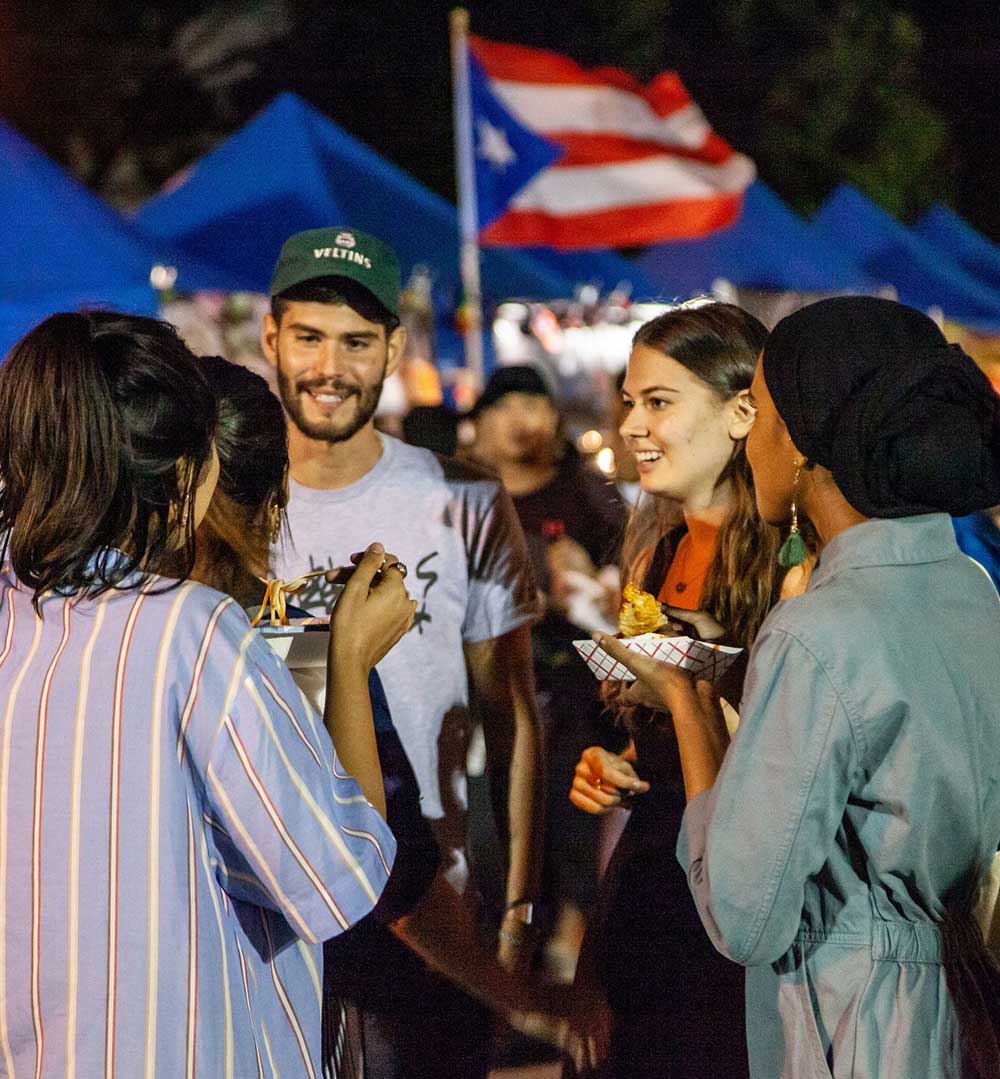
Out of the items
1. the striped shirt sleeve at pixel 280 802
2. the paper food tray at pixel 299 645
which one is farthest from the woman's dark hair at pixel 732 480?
the striped shirt sleeve at pixel 280 802

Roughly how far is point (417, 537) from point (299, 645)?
925 millimetres

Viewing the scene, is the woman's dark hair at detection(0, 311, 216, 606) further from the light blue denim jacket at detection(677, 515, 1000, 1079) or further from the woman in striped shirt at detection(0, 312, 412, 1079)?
the light blue denim jacket at detection(677, 515, 1000, 1079)

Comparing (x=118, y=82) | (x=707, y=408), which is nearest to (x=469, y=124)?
(x=707, y=408)

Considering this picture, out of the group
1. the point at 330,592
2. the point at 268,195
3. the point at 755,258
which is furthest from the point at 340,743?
the point at 755,258

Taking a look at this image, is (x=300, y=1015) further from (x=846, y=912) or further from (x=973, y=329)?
(x=973, y=329)

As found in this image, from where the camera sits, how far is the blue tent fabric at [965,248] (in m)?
21.6

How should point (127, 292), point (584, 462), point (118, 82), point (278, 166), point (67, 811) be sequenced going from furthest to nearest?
point (118, 82)
point (278, 166)
point (584, 462)
point (127, 292)
point (67, 811)

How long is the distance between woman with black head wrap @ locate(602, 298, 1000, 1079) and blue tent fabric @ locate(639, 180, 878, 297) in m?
15.2

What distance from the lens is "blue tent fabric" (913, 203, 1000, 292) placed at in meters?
21.6

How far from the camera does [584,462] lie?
820cm

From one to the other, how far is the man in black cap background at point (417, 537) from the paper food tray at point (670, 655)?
2.79 ft

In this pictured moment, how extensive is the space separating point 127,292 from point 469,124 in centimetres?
404

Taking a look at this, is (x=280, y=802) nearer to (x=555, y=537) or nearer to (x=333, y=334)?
(x=333, y=334)

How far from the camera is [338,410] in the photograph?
3484mm
